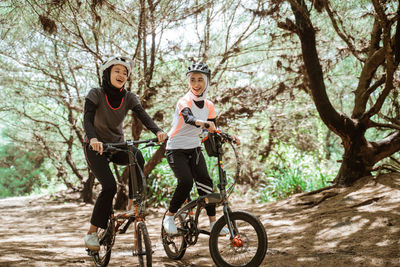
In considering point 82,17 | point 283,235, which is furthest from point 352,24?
point 82,17

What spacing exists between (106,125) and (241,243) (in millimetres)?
1625

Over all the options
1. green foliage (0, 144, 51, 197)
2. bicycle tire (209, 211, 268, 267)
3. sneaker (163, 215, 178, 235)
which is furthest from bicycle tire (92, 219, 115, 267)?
green foliage (0, 144, 51, 197)

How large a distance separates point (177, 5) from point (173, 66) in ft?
5.41

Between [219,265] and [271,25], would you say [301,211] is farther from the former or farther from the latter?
[271,25]

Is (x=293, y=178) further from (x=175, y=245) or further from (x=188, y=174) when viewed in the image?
(x=188, y=174)

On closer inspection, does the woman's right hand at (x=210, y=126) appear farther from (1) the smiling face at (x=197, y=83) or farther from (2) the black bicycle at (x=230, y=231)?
(1) the smiling face at (x=197, y=83)

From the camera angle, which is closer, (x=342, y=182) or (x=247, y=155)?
(x=342, y=182)

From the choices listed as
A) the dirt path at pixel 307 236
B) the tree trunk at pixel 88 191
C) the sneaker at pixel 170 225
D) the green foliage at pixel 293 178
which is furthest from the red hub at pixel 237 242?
the tree trunk at pixel 88 191

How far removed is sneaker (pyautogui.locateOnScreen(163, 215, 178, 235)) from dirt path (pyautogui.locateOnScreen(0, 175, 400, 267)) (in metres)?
0.31

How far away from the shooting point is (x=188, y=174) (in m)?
3.54

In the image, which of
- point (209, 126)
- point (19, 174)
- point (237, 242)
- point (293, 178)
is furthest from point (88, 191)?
point (19, 174)

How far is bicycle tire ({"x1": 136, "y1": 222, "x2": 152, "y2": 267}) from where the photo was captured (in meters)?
2.74

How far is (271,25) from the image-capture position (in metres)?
6.85

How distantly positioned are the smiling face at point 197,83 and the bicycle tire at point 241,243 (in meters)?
1.38
